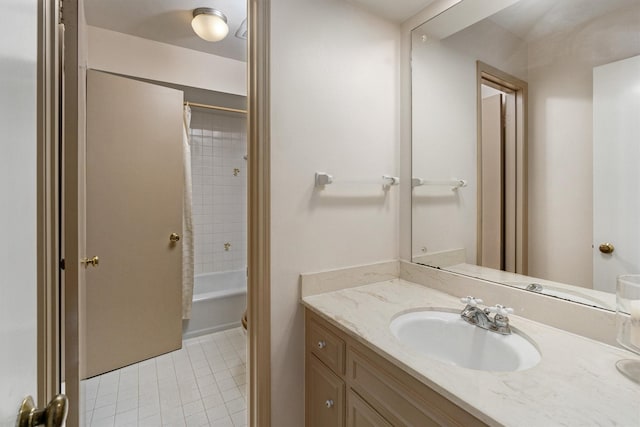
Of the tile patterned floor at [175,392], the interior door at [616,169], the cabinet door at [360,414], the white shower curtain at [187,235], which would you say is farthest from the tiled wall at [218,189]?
the interior door at [616,169]

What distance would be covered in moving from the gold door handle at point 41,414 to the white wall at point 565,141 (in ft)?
4.82

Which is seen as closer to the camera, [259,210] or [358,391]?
[358,391]

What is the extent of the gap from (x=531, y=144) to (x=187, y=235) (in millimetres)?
2515

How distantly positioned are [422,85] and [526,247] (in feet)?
3.17

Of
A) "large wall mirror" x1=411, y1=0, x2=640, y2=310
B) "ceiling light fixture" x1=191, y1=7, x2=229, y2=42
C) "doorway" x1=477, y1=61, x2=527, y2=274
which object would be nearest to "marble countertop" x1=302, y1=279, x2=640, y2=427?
"large wall mirror" x1=411, y1=0, x2=640, y2=310

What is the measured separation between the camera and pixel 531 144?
1234mm

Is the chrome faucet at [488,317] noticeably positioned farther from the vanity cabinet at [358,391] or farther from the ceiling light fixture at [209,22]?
the ceiling light fixture at [209,22]

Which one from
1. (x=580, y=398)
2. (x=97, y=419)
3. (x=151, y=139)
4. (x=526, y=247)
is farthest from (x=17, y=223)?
(x=151, y=139)

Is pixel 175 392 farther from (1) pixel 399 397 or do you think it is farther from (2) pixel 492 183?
(2) pixel 492 183

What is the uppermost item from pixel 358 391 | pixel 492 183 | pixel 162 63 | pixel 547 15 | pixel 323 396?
pixel 162 63

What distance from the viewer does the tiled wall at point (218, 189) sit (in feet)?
10.4

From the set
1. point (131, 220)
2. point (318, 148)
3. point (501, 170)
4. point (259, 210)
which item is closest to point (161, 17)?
point (131, 220)

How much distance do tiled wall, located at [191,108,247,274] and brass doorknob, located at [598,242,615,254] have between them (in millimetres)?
2988

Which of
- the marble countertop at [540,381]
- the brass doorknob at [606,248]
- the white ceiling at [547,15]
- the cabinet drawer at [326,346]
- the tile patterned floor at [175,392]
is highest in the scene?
the white ceiling at [547,15]
